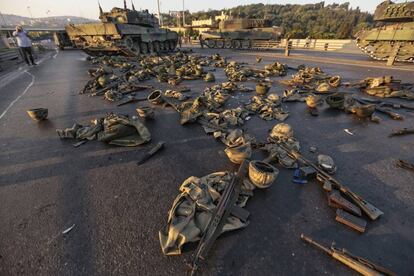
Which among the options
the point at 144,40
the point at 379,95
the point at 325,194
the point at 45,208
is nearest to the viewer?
the point at 45,208

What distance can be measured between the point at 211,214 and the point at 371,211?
6.39 feet

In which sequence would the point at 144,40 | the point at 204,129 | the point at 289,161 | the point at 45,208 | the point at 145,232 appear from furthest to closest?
the point at 144,40 → the point at 204,129 → the point at 289,161 → the point at 45,208 → the point at 145,232

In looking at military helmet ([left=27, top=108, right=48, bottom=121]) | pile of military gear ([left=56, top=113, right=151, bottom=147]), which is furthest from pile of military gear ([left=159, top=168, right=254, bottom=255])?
military helmet ([left=27, top=108, right=48, bottom=121])

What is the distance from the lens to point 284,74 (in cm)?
1103

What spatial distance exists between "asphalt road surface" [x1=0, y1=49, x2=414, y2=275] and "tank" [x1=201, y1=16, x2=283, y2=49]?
21921 millimetres

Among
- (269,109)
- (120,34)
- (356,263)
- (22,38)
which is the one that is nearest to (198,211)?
(356,263)

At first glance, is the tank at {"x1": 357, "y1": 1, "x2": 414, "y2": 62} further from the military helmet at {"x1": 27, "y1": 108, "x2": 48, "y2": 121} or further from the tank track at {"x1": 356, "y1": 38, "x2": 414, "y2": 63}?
the military helmet at {"x1": 27, "y1": 108, "x2": 48, "y2": 121}

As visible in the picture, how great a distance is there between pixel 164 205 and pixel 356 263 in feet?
7.01

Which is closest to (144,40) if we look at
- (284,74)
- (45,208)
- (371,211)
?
(284,74)

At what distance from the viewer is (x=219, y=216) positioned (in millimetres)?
2338

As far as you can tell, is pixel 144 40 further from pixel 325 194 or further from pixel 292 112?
pixel 325 194

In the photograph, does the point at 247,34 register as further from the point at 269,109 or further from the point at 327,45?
the point at 269,109

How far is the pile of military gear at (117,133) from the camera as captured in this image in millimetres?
4168

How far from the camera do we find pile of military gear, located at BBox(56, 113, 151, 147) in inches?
164
